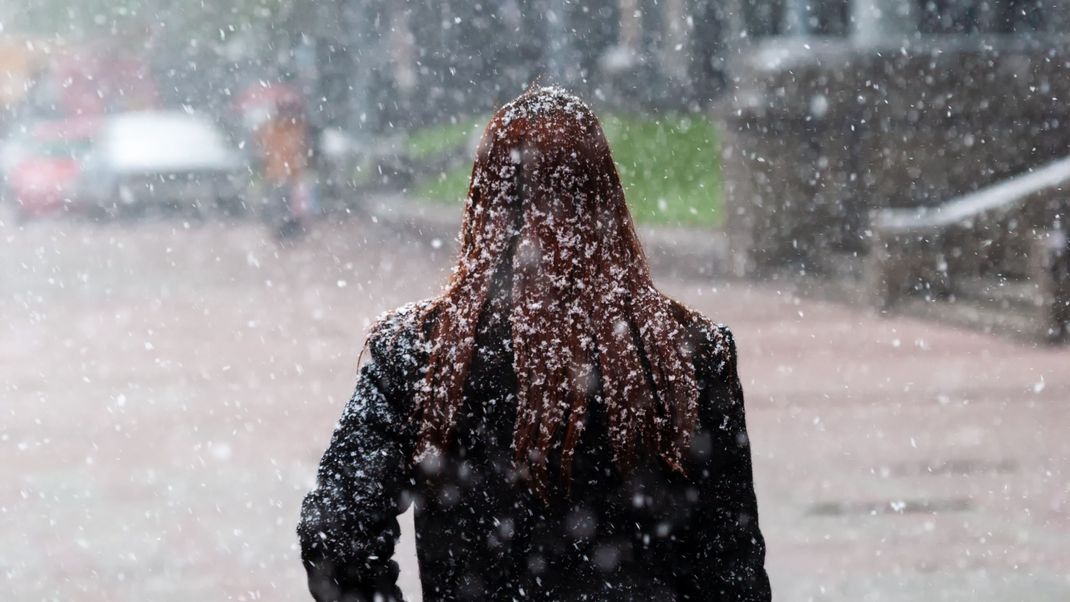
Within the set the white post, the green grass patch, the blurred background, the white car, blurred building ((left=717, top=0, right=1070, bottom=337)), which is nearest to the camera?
the blurred background

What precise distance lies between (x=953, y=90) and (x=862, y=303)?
2.87 meters

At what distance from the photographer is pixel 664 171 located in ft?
68.9

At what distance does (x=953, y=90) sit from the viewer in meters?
15.7

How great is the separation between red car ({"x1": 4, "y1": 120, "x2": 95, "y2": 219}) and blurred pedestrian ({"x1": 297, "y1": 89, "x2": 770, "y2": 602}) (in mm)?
24429

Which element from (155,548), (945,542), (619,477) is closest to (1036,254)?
(945,542)

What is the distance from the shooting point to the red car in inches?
1009

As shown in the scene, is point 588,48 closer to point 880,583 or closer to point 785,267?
point 785,267

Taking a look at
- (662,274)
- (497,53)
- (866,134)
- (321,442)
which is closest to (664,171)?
(662,274)

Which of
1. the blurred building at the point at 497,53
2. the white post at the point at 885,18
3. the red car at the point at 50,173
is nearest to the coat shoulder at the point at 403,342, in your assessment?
the white post at the point at 885,18

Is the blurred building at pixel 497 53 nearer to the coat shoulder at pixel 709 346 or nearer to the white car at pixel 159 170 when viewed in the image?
the white car at pixel 159 170

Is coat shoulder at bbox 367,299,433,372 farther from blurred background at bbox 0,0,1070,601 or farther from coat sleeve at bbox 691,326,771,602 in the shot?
blurred background at bbox 0,0,1070,601

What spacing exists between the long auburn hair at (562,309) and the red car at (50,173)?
80.3ft

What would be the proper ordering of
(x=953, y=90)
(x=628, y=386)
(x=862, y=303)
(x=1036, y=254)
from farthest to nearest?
(x=953, y=90)
(x=862, y=303)
(x=1036, y=254)
(x=628, y=386)

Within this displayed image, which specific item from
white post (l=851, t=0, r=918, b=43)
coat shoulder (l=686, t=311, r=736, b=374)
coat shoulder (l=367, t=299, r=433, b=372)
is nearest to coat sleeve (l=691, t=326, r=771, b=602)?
coat shoulder (l=686, t=311, r=736, b=374)
